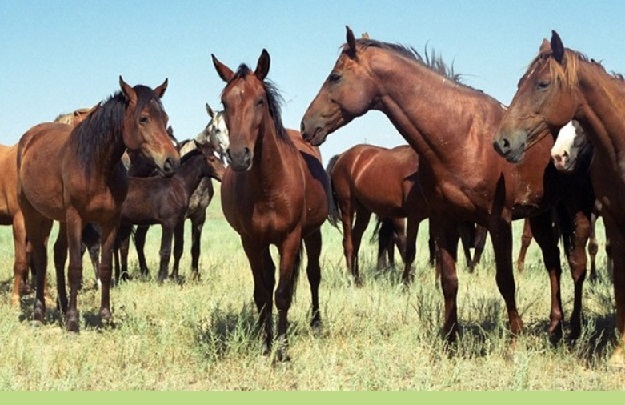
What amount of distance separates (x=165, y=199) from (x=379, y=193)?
3.43 m

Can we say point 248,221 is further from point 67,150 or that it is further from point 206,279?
point 206,279

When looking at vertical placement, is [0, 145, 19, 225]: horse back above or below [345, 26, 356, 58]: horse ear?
below

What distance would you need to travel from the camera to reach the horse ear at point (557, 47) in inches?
191

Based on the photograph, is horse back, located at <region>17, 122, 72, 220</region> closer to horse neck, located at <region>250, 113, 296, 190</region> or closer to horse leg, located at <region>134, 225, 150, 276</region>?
horse neck, located at <region>250, 113, 296, 190</region>

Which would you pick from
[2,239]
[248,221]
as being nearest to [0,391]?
[248,221]

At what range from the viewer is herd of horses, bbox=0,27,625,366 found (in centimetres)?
502

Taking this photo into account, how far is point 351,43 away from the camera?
5.66 metres

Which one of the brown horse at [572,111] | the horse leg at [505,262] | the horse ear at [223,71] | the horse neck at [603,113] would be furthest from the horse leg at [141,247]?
the horse neck at [603,113]

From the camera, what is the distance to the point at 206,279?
11.4 meters

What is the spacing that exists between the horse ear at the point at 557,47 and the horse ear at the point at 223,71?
7.67 feet

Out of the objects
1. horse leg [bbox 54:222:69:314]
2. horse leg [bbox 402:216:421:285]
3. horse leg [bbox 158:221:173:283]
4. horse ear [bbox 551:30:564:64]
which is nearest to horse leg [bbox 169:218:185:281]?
horse leg [bbox 158:221:173:283]

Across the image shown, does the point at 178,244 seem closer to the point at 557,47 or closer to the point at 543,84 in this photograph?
the point at 543,84

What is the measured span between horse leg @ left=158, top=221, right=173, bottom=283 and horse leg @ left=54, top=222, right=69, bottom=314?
2754 mm

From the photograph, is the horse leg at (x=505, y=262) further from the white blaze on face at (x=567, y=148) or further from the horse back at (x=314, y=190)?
the horse back at (x=314, y=190)
